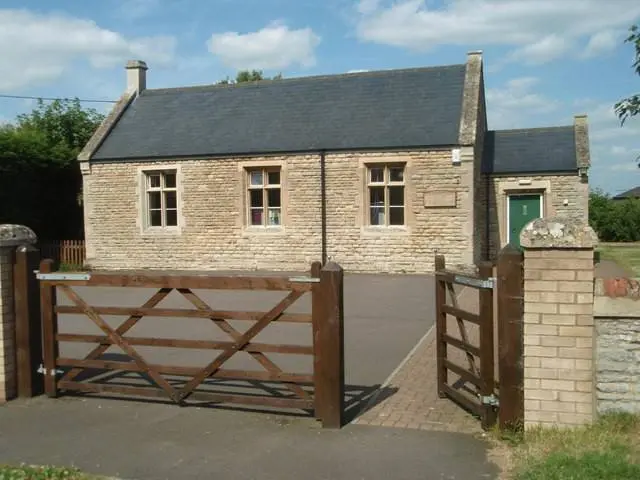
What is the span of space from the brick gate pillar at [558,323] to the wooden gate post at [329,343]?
155cm

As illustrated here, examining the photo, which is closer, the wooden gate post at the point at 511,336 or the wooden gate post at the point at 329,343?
the wooden gate post at the point at 511,336

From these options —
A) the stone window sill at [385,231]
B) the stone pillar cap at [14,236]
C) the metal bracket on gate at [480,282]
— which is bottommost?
the metal bracket on gate at [480,282]

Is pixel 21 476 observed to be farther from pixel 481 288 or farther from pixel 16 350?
pixel 481 288

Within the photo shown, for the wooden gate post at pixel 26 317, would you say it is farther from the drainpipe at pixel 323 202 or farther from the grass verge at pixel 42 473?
the drainpipe at pixel 323 202

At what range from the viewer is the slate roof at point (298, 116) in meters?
21.1

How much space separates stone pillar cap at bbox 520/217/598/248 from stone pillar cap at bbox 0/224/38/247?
197 inches

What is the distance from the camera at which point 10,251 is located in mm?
6789

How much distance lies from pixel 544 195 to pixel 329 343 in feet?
60.1

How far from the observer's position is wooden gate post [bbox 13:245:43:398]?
675 centimetres

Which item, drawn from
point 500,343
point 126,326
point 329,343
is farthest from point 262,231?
point 500,343

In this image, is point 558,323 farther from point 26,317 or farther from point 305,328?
point 305,328

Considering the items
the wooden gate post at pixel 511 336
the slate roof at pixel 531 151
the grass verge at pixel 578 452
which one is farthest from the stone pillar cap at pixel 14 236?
the slate roof at pixel 531 151

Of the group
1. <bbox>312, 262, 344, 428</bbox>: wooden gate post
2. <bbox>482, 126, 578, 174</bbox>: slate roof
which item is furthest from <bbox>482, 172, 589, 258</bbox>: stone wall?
<bbox>312, 262, 344, 428</bbox>: wooden gate post

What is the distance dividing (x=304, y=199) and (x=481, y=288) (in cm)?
1613
